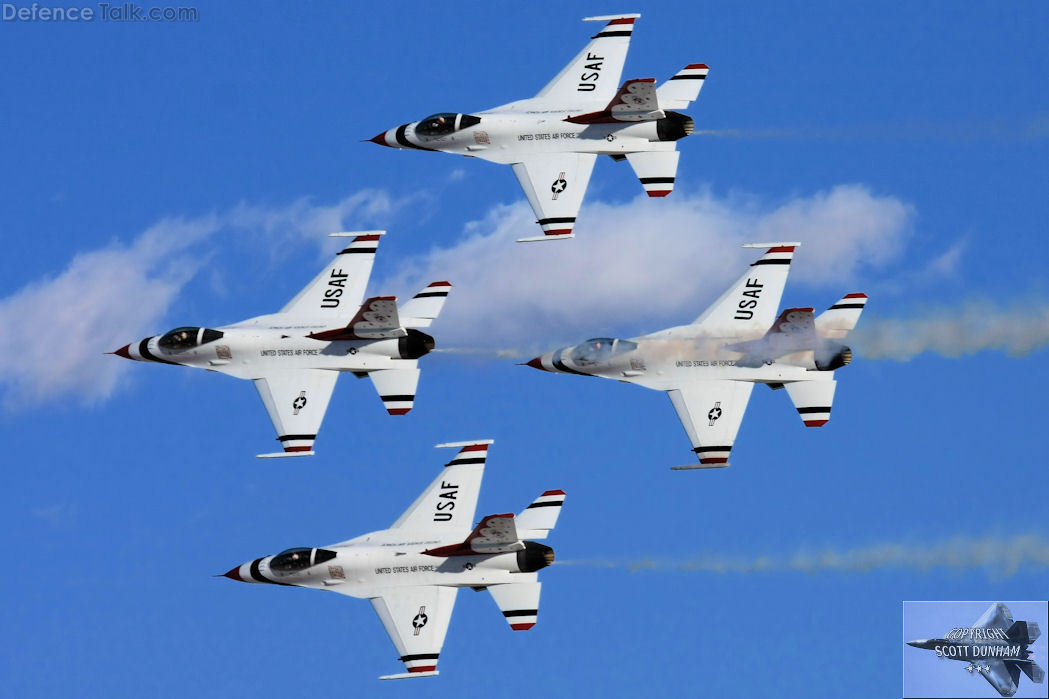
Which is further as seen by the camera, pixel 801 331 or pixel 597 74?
pixel 597 74

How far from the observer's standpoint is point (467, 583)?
84375 millimetres

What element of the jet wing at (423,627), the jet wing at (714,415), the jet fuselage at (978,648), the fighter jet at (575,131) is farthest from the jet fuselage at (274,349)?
the jet fuselage at (978,648)

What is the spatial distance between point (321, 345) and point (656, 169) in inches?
513

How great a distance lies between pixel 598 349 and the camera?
8775 centimetres

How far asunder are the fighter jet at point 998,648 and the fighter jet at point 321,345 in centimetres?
2036

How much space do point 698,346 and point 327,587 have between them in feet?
49.1

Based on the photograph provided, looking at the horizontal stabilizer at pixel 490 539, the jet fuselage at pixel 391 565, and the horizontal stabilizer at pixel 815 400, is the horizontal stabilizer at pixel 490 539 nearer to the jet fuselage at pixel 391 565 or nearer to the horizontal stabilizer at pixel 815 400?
the jet fuselage at pixel 391 565

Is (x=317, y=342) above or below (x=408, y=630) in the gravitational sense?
above

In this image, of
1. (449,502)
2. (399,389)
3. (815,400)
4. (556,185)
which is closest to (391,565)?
(449,502)

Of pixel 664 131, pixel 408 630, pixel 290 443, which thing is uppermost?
pixel 664 131

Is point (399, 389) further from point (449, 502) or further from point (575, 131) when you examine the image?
point (575, 131)

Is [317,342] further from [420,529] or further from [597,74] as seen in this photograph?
[597,74]

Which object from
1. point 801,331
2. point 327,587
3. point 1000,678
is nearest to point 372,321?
point 327,587

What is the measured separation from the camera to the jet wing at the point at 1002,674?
83.8 m
